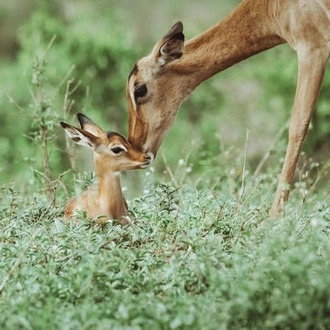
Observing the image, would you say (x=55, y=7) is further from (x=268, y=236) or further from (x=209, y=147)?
(x=268, y=236)

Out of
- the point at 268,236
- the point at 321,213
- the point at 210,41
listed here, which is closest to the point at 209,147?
the point at 210,41

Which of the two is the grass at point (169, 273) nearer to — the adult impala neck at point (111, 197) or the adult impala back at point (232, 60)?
the adult impala neck at point (111, 197)

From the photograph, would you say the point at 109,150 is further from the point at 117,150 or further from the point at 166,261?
the point at 166,261

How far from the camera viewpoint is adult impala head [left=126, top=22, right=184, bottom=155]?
7723mm

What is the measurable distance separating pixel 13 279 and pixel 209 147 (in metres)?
8.95

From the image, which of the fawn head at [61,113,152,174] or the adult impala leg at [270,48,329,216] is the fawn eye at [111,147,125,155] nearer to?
the fawn head at [61,113,152,174]

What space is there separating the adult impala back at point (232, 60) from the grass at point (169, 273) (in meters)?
1.07

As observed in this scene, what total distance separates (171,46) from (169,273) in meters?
2.77

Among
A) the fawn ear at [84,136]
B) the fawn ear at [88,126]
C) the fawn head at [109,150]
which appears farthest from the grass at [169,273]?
the fawn ear at [88,126]

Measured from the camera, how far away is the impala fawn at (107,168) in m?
6.65

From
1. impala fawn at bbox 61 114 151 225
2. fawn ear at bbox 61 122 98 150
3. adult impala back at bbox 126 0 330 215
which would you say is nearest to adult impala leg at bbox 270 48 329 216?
adult impala back at bbox 126 0 330 215

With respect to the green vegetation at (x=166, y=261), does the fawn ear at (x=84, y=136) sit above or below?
above

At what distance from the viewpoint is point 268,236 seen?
5.69 meters

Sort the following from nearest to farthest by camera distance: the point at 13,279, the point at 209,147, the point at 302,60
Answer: the point at 13,279
the point at 302,60
the point at 209,147
